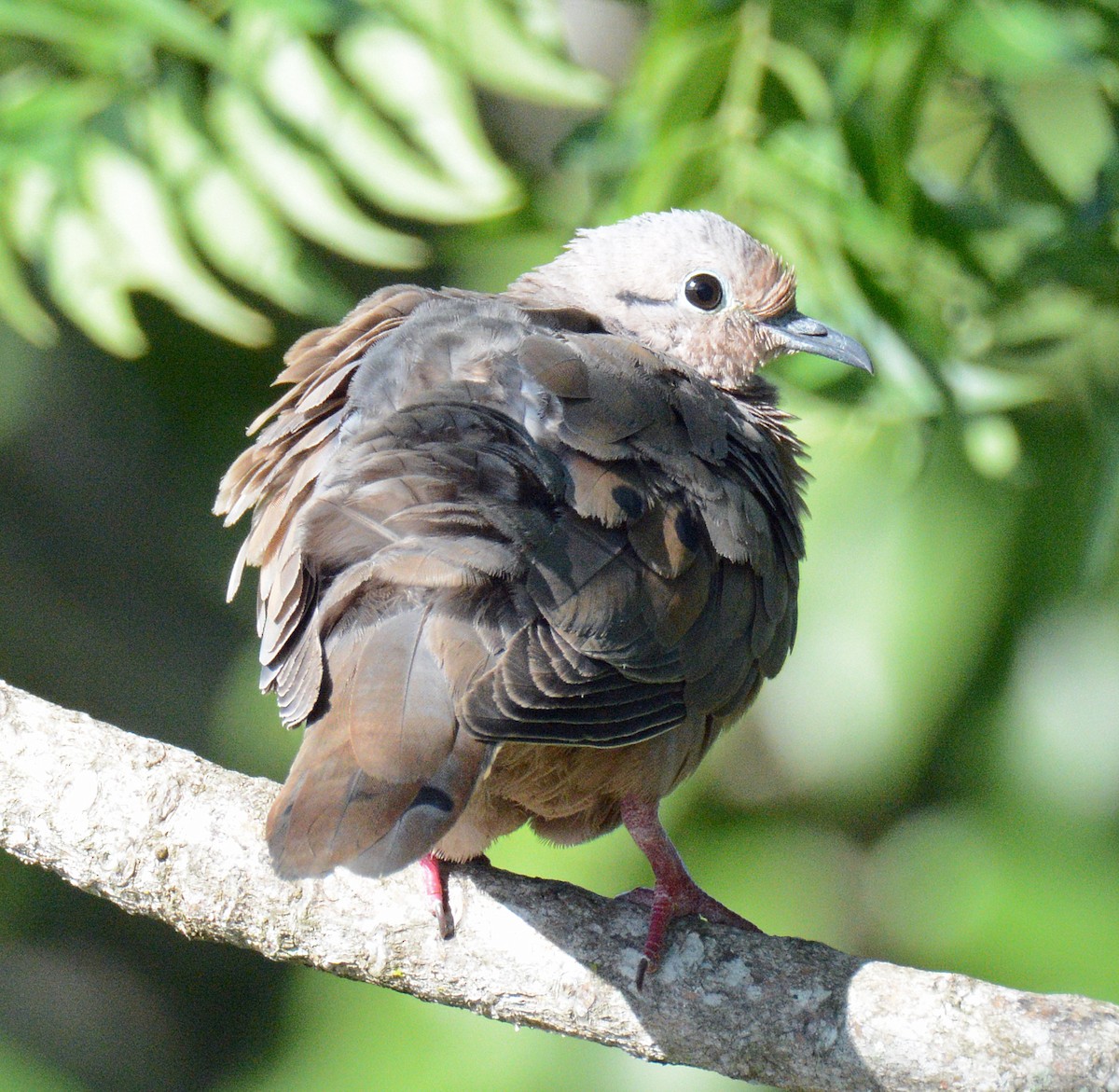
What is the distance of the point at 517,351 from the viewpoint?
2627mm

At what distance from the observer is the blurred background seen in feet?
10.0

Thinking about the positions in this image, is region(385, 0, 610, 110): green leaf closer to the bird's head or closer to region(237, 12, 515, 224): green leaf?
region(237, 12, 515, 224): green leaf

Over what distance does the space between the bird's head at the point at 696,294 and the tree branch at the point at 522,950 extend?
1.37m

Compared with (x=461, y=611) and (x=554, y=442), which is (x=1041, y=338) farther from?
(x=461, y=611)

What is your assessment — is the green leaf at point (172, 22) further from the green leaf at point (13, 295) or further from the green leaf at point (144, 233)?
the green leaf at point (13, 295)

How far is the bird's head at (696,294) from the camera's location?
10.8ft

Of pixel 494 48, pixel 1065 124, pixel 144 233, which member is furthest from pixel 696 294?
pixel 1065 124

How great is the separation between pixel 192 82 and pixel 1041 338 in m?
2.10

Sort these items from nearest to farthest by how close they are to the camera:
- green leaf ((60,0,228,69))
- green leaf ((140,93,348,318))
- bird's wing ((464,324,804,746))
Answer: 1. bird's wing ((464,324,804,746))
2. green leaf ((60,0,228,69))
3. green leaf ((140,93,348,318))

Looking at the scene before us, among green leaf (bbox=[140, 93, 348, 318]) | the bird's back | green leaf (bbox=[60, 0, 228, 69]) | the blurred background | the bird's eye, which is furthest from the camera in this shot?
the bird's eye

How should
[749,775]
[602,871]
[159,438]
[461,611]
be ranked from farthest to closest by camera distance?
[159,438] → [749,775] → [602,871] → [461,611]

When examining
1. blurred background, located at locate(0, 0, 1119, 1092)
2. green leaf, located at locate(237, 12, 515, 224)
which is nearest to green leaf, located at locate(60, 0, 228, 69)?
blurred background, located at locate(0, 0, 1119, 1092)

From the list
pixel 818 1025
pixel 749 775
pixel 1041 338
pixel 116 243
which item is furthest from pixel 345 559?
pixel 749 775

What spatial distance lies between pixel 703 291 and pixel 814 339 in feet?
0.97
